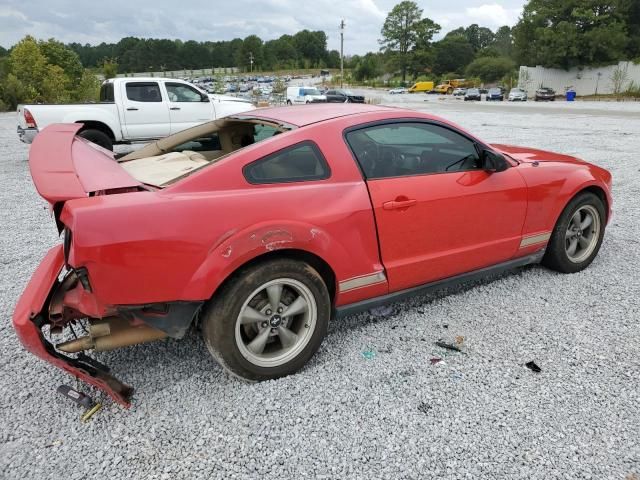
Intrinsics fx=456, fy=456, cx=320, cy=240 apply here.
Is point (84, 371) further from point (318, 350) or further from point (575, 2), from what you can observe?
point (575, 2)

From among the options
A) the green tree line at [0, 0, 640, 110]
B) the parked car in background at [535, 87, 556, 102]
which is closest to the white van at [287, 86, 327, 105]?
the green tree line at [0, 0, 640, 110]

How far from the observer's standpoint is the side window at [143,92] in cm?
1017

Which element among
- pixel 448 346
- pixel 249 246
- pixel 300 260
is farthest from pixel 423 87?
pixel 249 246

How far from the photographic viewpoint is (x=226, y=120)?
138 inches

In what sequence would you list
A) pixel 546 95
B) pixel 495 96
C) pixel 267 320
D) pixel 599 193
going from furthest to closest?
pixel 495 96 → pixel 546 95 → pixel 599 193 → pixel 267 320

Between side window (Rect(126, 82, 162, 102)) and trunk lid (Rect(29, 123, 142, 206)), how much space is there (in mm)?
7876

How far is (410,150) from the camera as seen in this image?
3518mm

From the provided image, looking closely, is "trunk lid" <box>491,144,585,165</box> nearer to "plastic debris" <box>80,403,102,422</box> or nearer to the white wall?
"plastic debris" <box>80,403,102,422</box>

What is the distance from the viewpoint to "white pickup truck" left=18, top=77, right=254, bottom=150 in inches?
364

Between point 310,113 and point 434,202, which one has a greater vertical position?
point 310,113

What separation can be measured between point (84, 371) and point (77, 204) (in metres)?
0.84

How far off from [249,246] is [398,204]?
1018 mm

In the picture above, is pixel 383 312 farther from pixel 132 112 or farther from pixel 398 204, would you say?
pixel 132 112

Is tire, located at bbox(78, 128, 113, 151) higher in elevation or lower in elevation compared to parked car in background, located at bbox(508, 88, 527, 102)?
lower
